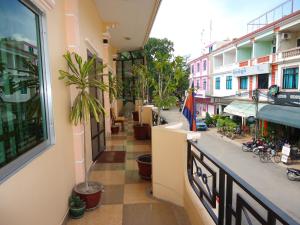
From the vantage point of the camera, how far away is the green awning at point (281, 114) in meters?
8.87

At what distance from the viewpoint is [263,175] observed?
7.21m

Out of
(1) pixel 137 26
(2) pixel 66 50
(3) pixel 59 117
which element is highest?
(1) pixel 137 26

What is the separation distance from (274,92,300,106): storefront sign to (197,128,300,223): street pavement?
293cm

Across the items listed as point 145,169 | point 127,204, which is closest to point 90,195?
point 127,204

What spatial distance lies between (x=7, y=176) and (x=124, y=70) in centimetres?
1064

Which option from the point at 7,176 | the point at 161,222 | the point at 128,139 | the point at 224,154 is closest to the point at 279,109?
the point at 224,154

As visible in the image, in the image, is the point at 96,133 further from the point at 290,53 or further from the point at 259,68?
the point at 259,68

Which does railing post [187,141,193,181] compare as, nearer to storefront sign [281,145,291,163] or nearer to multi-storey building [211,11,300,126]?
storefront sign [281,145,291,163]

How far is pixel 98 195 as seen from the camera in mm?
2771

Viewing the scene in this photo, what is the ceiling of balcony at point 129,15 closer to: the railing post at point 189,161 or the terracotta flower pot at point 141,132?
the terracotta flower pot at point 141,132

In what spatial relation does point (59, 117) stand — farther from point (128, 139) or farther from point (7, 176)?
point (128, 139)

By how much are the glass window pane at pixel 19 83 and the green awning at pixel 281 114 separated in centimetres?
960

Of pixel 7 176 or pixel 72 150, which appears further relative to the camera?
pixel 72 150

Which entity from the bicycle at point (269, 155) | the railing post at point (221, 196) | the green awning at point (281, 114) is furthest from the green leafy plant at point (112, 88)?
the green awning at point (281, 114)
